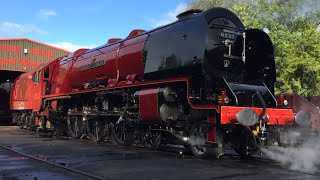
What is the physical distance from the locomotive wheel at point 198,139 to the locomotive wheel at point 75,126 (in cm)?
693

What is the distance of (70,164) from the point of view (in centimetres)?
895

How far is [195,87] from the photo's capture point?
391 inches

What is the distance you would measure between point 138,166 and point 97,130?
253 inches

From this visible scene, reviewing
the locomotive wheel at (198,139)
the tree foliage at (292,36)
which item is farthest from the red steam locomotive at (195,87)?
the tree foliage at (292,36)

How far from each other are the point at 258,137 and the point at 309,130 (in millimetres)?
1644

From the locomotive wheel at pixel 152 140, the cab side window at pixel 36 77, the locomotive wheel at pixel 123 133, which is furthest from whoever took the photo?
the cab side window at pixel 36 77

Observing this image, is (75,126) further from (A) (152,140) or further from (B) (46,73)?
(A) (152,140)

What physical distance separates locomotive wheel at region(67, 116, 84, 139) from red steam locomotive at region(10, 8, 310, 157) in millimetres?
2371

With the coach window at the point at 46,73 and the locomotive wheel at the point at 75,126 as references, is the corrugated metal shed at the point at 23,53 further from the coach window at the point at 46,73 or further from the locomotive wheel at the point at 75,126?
the locomotive wheel at the point at 75,126

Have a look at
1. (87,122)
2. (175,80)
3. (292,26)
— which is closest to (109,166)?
(175,80)

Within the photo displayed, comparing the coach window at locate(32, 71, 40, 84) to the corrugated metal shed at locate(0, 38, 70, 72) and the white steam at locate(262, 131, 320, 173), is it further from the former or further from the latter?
the white steam at locate(262, 131, 320, 173)

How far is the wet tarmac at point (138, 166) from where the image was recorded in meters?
7.55

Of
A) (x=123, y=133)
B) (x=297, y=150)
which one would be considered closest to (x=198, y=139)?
(x=297, y=150)

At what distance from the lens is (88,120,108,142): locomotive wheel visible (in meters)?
14.4
